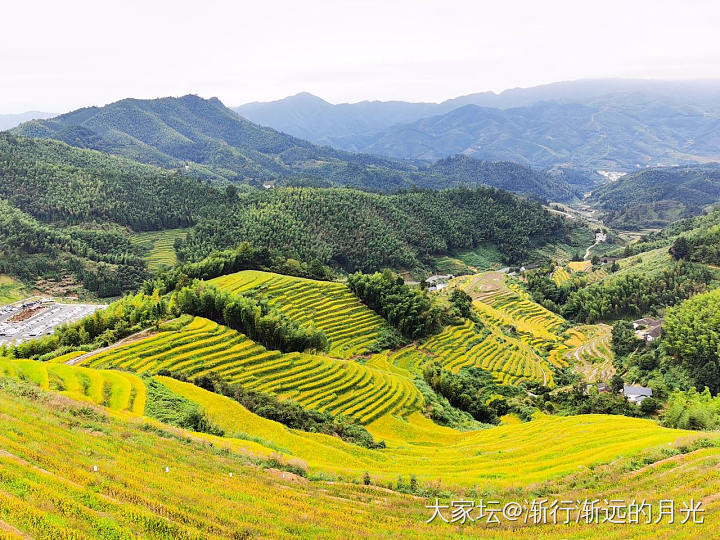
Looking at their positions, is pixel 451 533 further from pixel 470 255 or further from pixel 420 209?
pixel 420 209

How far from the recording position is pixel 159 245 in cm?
12325

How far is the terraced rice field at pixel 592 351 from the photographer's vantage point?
60438mm

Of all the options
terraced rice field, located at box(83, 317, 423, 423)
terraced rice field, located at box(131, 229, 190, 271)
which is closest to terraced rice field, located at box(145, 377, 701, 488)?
terraced rice field, located at box(83, 317, 423, 423)

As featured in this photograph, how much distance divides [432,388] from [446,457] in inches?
867

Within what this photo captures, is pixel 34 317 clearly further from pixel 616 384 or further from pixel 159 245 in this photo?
pixel 616 384

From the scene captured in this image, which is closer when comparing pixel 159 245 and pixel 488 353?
pixel 488 353

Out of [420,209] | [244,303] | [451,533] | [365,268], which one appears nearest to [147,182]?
[365,268]

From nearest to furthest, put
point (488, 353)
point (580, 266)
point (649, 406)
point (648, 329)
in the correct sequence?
1. point (649, 406)
2. point (488, 353)
3. point (648, 329)
4. point (580, 266)

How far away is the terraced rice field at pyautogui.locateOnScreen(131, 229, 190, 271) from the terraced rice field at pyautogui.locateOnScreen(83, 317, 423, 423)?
82945mm

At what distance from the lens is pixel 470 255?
145125 mm

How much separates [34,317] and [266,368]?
7027cm

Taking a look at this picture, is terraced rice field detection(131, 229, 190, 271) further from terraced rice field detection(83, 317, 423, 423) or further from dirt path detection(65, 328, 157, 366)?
terraced rice field detection(83, 317, 423, 423)

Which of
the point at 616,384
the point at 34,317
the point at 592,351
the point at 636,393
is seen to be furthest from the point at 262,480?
the point at 34,317

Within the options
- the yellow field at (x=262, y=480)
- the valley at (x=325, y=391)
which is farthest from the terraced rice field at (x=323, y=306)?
the yellow field at (x=262, y=480)
